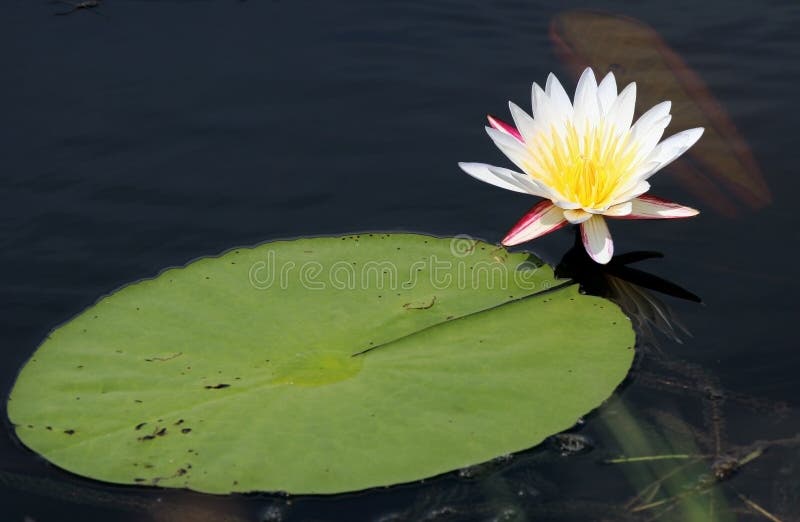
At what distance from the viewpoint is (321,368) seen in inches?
101

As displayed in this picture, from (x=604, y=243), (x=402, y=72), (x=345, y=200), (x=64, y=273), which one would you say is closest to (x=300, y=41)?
(x=402, y=72)

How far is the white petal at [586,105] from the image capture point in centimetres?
313

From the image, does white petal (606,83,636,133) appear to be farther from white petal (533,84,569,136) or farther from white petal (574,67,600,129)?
white petal (533,84,569,136)

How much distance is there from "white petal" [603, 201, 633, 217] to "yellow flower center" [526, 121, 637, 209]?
0.08 ft

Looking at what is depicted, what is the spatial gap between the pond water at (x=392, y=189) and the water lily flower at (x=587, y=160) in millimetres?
207

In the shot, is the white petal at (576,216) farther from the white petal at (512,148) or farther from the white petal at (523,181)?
the white petal at (512,148)

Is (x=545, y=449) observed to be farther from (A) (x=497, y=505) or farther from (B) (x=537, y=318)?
(B) (x=537, y=318)

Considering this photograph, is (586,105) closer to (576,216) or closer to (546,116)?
(546,116)

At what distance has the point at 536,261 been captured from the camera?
302 centimetres

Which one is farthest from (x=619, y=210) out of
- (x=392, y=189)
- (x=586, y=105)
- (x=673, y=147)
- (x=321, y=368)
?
(x=321, y=368)

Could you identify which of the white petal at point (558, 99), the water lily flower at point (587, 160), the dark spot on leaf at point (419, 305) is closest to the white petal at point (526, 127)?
the water lily flower at point (587, 160)

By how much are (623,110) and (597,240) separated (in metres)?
0.45

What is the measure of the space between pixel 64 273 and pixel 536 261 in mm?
1556

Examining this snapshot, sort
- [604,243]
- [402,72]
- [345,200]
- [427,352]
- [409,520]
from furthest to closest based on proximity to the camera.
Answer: [402,72] < [345,200] < [604,243] < [427,352] < [409,520]
